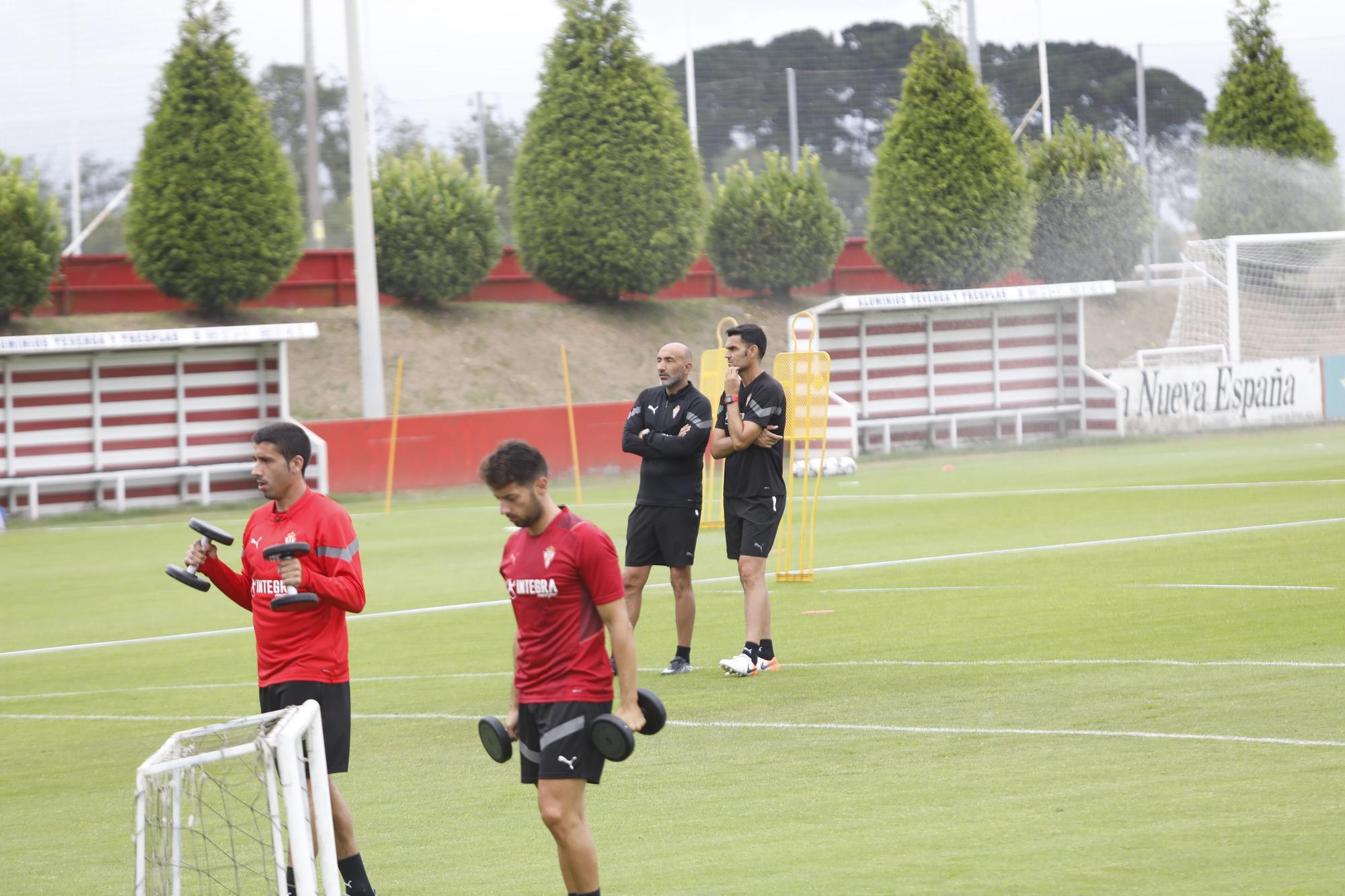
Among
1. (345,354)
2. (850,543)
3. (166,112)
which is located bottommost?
(850,543)

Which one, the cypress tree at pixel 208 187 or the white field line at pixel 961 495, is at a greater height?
the cypress tree at pixel 208 187

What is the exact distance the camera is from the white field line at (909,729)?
27.2ft

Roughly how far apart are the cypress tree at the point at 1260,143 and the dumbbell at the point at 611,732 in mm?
48067

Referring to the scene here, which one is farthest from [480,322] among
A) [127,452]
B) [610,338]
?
[127,452]

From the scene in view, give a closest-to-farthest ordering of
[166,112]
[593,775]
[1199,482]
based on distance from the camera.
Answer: [593,775], [1199,482], [166,112]

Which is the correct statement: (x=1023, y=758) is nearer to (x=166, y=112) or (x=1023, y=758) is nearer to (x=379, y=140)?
(x=166, y=112)

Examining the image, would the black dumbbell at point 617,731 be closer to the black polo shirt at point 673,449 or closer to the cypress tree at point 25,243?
the black polo shirt at point 673,449

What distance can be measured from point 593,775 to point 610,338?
3477cm

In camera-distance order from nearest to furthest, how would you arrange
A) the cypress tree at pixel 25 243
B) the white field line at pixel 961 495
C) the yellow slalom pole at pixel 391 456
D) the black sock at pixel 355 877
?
the black sock at pixel 355 877, the white field line at pixel 961 495, the yellow slalom pole at pixel 391 456, the cypress tree at pixel 25 243

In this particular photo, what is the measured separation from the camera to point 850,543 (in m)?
19.6

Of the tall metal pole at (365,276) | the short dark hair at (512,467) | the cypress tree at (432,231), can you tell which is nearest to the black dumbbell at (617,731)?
the short dark hair at (512,467)

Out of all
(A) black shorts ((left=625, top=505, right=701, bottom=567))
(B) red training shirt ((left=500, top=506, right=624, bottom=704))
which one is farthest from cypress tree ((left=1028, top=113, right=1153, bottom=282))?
(B) red training shirt ((left=500, top=506, right=624, bottom=704))

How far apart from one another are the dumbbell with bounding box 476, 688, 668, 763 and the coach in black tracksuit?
532cm

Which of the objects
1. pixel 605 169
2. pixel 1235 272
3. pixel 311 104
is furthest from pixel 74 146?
pixel 1235 272
